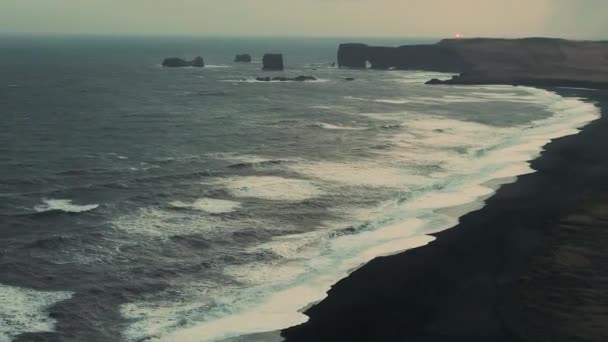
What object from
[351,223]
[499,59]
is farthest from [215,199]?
[499,59]

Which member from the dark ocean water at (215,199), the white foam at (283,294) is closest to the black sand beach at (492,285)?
the white foam at (283,294)

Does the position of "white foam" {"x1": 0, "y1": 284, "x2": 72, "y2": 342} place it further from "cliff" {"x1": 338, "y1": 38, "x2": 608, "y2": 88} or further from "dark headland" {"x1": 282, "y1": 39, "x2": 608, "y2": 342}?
"cliff" {"x1": 338, "y1": 38, "x2": 608, "y2": 88}

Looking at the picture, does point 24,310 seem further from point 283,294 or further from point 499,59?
point 499,59

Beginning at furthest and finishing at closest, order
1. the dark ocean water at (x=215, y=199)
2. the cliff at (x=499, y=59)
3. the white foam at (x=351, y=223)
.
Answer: the cliff at (x=499, y=59), the dark ocean water at (x=215, y=199), the white foam at (x=351, y=223)

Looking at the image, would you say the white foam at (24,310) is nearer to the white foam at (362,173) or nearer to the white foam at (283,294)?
the white foam at (283,294)

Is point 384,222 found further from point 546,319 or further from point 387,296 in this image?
point 546,319

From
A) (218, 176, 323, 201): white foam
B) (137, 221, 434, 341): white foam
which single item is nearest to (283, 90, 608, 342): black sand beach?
(137, 221, 434, 341): white foam
